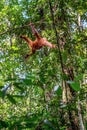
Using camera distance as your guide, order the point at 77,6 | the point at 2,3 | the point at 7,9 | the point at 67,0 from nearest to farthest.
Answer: the point at 67,0 → the point at 77,6 → the point at 7,9 → the point at 2,3

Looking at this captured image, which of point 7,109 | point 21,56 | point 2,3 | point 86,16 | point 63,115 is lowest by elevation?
point 7,109

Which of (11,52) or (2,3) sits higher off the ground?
(2,3)

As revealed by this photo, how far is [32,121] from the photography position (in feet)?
4.55

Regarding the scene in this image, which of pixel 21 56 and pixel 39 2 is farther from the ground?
pixel 39 2

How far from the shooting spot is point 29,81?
47.3 inches

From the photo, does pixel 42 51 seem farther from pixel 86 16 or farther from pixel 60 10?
pixel 60 10

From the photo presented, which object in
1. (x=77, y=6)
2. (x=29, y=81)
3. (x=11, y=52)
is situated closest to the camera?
(x=29, y=81)

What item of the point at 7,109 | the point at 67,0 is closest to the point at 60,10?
the point at 67,0

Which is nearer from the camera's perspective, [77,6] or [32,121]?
[32,121]

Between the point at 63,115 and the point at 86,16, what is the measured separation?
343 centimetres

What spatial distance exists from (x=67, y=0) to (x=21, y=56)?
278 centimetres

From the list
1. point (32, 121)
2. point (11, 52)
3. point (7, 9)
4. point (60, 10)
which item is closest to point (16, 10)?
point (7, 9)

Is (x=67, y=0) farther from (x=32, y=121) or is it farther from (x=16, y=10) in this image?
(x=32, y=121)

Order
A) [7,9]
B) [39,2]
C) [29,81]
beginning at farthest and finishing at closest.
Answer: [7,9] < [39,2] < [29,81]
